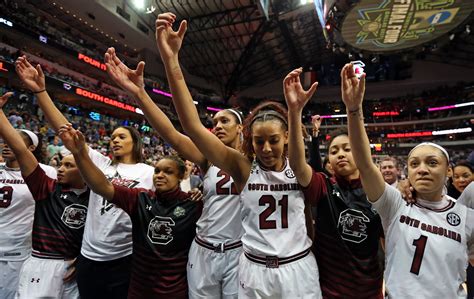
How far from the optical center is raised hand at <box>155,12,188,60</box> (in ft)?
6.15

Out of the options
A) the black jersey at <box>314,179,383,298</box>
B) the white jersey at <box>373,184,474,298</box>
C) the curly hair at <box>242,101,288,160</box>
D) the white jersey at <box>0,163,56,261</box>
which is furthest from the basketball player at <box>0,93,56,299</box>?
the white jersey at <box>373,184,474,298</box>

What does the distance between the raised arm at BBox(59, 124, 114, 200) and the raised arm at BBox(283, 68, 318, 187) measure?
53.0 inches

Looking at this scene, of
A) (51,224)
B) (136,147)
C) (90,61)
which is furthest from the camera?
(90,61)

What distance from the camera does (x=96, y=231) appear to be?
2.40 meters

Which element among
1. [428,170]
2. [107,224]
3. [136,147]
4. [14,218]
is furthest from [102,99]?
[428,170]

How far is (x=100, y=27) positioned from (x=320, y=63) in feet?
72.6

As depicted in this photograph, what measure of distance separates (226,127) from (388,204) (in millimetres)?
1231

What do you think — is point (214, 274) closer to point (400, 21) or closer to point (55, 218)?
point (55, 218)

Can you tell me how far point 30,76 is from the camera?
103 inches

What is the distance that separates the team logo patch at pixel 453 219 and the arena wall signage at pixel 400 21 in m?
9.63

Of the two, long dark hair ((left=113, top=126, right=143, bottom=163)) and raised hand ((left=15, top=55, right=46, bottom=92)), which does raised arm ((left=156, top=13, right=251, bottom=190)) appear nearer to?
long dark hair ((left=113, top=126, right=143, bottom=163))

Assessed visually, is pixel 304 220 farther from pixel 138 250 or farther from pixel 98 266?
pixel 98 266

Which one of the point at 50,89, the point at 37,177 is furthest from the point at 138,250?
the point at 50,89

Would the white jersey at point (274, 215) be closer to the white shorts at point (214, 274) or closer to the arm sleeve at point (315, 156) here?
the white shorts at point (214, 274)
